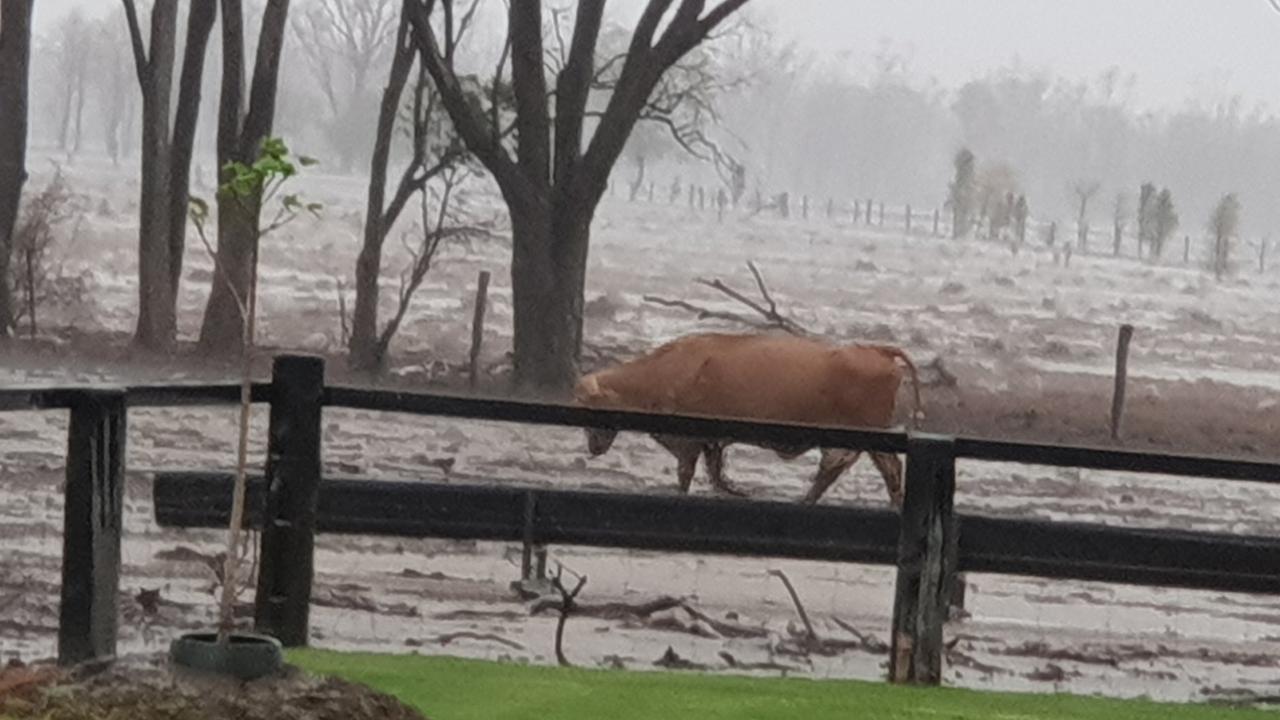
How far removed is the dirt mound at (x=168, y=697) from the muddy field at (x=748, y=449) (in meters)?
1.99

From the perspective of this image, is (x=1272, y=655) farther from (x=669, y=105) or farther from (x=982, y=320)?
(x=669, y=105)

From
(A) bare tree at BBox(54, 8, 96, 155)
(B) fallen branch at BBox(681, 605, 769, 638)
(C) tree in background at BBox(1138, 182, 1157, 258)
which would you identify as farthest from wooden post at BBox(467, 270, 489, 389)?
(C) tree in background at BBox(1138, 182, 1157, 258)

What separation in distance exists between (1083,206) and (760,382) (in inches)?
39.1

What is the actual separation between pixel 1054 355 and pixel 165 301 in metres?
2.29

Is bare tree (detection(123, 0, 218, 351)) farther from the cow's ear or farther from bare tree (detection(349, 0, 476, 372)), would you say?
the cow's ear

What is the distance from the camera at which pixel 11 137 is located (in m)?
5.48

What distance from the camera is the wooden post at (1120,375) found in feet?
18.3

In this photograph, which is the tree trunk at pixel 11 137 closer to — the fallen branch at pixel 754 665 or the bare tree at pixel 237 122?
the bare tree at pixel 237 122

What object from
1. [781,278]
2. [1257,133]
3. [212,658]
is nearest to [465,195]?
[781,278]

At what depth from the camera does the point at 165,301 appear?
5414mm

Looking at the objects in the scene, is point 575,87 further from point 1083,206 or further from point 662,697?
point 662,697

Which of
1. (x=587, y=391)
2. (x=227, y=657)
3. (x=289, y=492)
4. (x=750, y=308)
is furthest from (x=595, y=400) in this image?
(x=227, y=657)

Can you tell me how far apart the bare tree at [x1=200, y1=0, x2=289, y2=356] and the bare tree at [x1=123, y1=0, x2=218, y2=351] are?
7cm

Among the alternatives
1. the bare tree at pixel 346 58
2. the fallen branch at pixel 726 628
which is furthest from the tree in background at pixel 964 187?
the bare tree at pixel 346 58
